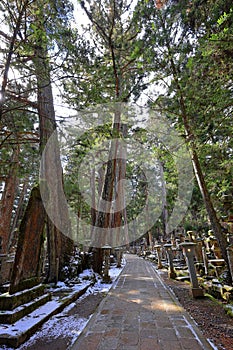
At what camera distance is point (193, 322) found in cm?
330

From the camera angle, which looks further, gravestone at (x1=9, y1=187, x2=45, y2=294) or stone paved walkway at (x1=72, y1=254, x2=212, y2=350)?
gravestone at (x1=9, y1=187, x2=45, y2=294)

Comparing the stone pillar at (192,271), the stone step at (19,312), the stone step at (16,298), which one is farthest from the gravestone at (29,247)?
the stone pillar at (192,271)

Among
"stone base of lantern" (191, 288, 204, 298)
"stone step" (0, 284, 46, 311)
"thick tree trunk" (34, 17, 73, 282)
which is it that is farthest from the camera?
"thick tree trunk" (34, 17, 73, 282)

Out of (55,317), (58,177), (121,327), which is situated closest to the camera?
(121,327)

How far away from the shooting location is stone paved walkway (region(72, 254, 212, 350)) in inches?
101

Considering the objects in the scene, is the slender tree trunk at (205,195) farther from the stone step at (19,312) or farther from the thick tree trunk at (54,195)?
the stone step at (19,312)

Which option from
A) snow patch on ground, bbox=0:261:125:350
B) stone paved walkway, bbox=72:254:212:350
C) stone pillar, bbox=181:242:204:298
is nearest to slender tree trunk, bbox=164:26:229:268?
stone pillar, bbox=181:242:204:298

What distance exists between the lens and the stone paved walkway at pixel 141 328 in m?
2.57

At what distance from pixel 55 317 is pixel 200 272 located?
4.74 meters

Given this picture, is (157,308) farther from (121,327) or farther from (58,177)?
(58,177)

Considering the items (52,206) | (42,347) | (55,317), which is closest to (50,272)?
(52,206)

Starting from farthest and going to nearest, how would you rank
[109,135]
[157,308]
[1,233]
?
[1,233] → [109,135] → [157,308]

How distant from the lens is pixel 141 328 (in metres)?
3.10

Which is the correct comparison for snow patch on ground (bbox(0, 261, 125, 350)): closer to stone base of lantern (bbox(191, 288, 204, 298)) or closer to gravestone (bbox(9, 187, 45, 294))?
gravestone (bbox(9, 187, 45, 294))
